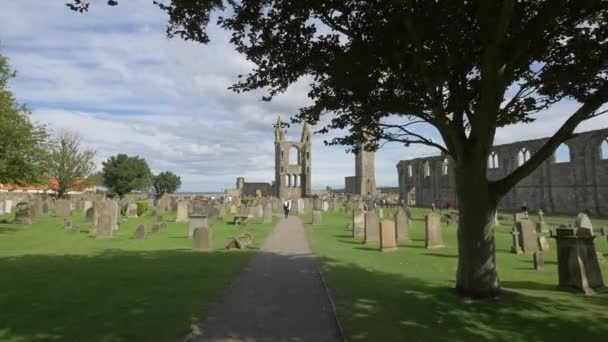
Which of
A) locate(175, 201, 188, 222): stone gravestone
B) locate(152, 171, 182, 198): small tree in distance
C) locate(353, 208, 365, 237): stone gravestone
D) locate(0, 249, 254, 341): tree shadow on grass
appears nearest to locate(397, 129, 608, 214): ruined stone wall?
locate(353, 208, 365, 237): stone gravestone

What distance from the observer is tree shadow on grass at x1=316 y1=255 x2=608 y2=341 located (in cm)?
579

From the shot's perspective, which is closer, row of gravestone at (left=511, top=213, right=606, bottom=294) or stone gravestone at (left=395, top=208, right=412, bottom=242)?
row of gravestone at (left=511, top=213, right=606, bottom=294)

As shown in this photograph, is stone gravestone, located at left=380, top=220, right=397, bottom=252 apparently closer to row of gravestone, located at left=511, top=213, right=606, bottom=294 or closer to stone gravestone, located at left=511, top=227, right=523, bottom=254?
stone gravestone, located at left=511, top=227, right=523, bottom=254

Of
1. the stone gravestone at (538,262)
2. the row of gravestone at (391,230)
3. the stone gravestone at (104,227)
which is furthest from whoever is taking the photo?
the stone gravestone at (104,227)

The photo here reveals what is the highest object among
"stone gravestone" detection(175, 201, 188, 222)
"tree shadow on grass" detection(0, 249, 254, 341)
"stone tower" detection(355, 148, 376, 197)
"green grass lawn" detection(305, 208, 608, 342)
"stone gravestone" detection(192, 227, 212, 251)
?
"stone tower" detection(355, 148, 376, 197)

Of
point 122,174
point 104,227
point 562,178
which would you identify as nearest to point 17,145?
point 104,227

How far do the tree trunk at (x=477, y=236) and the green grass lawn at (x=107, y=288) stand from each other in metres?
4.41

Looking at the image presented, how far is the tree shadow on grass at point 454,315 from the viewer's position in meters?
5.79

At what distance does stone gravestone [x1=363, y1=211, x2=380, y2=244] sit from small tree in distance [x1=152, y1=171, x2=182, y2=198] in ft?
279

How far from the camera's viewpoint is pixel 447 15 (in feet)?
25.0

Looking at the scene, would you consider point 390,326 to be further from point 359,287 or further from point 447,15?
point 447,15

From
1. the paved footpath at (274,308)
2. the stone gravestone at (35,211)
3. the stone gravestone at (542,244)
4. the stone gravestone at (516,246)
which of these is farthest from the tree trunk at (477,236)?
the stone gravestone at (35,211)

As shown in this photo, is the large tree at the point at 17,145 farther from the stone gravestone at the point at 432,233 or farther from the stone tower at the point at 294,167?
the stone tower at the point at 294,167

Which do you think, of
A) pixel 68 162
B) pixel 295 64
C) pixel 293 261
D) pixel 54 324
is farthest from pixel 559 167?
pixel 68 162
